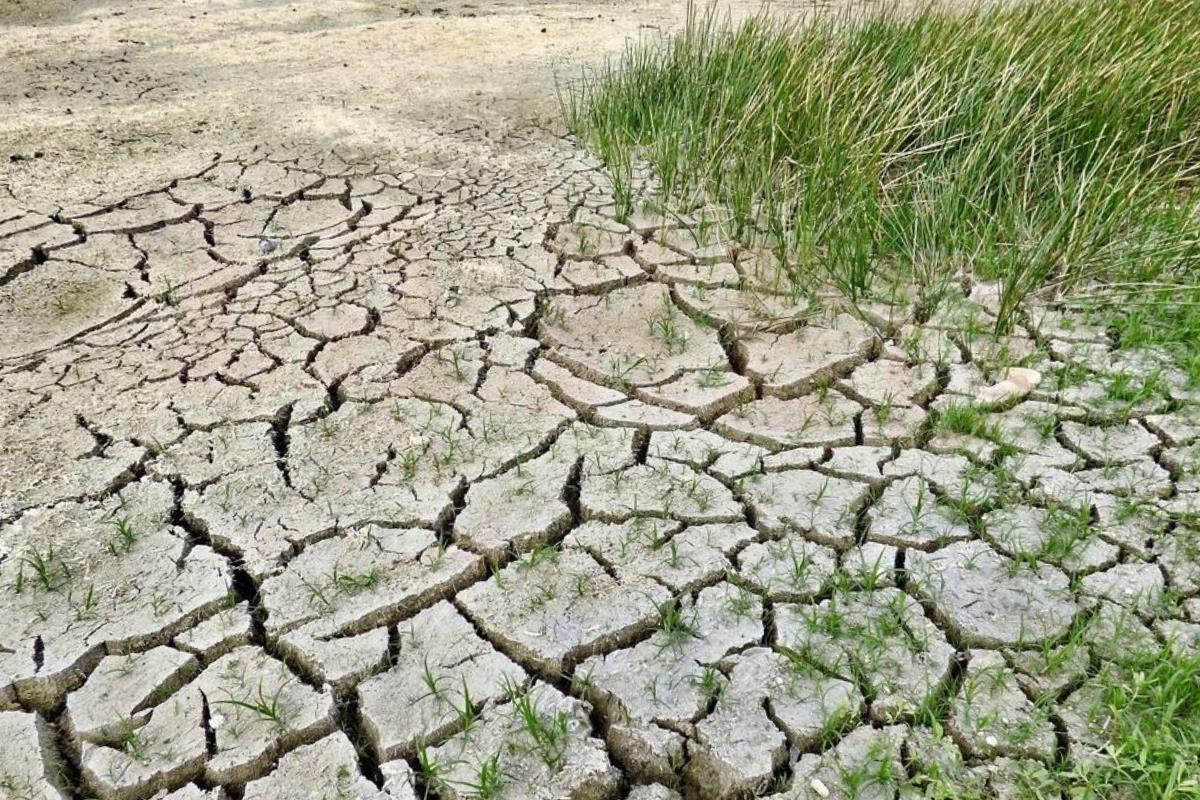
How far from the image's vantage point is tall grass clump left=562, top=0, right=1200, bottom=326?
10.4 ft

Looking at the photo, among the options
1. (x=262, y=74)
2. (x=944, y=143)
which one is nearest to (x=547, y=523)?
(x=944, y=143)

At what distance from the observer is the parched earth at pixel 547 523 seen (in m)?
1.79

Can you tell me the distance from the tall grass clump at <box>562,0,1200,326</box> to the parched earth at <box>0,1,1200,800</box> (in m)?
0.18

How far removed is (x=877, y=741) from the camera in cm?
177

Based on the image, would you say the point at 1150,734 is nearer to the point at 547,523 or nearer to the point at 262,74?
the point at 547,523

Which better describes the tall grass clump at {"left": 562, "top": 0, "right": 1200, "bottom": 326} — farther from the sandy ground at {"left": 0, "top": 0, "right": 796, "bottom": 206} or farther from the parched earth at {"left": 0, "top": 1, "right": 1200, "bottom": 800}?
the sandy ground at {"left": 0, "top": 0, "right": 796, "bottom": 206}

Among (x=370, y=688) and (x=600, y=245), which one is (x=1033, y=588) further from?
(x=600, y=245)

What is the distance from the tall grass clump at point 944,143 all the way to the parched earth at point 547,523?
0.18 metres

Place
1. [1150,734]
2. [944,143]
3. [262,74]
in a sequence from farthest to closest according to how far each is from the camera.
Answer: [262,74] < [944,143] < [1150,734]

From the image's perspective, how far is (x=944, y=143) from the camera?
11.6 feet

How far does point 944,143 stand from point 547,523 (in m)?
2.15

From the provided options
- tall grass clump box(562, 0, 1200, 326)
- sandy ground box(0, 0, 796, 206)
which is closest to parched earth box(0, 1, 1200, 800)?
tall grass clump box(562, 0, 1200, 326)

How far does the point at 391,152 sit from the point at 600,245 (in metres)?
1.19

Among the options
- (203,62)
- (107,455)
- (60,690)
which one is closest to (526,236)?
(107,455)
